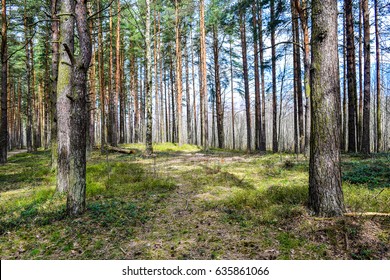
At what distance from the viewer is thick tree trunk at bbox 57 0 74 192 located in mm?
5090

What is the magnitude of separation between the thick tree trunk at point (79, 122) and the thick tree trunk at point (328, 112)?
177 inches

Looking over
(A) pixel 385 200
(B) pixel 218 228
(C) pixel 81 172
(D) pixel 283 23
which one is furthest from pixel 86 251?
(D) pixel 283 23

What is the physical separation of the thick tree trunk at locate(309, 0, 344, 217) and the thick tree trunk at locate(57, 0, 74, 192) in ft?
16.3

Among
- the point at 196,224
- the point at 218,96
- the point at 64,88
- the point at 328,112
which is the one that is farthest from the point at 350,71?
the point at 64,88

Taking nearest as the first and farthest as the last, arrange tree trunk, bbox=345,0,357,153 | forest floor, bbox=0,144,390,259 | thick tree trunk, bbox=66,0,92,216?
forest floor, bbox=0,144,390,259, thick tree trunk, bbox=66,0,92,216, tree trunk, bbox=345,0,357,153

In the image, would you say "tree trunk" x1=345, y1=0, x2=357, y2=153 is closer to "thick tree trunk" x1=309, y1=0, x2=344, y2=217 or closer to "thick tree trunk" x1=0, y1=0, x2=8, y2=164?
"thick tree trunk" x1=309, y1=0, x2=344, y2=217

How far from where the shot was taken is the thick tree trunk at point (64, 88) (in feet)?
16.7

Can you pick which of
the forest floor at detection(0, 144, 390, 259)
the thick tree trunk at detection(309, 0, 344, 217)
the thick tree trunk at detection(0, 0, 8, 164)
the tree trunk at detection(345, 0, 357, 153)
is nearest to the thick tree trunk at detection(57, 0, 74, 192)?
the forest floor at detection(0, 144, 390, 259)

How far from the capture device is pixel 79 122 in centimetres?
450

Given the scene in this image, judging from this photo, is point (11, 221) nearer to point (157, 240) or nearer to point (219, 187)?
point (157, 240)

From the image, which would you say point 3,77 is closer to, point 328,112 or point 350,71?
point 328,112

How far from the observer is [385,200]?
4484 millimetres

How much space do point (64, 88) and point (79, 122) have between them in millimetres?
1640

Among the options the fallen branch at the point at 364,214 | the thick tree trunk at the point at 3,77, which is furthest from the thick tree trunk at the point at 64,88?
the thick tree trunk at the point at 3,77
